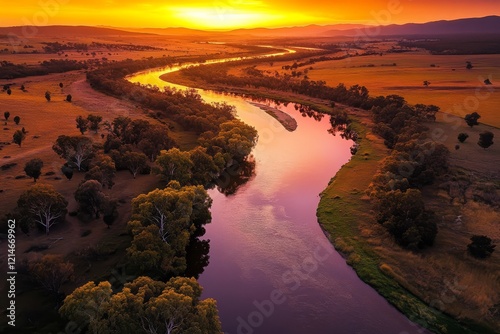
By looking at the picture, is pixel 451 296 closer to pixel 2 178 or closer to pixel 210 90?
pixel 2 178

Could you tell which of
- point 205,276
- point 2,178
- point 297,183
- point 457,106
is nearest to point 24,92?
point 2,178

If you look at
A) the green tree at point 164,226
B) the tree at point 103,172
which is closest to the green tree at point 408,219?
the green tree at point 164,226

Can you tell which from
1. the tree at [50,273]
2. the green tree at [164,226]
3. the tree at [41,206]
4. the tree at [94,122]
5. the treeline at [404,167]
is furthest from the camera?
the tree at [94,122]

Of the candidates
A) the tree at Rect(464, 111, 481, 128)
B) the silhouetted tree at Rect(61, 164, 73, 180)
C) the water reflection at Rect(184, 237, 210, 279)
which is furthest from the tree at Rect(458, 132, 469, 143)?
the silhouetted tree at Rect(61, 164, 73, 180)

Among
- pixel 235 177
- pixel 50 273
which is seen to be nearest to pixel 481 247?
pixel 235 177

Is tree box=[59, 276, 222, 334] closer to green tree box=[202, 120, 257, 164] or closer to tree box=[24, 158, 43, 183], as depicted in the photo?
tree box=[24, 158, 43, 183]

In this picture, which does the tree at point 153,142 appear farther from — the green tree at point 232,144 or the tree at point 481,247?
the tree at point 481,247

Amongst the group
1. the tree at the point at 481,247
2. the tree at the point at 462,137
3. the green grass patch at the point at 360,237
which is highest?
the tree at the point at 462,137
